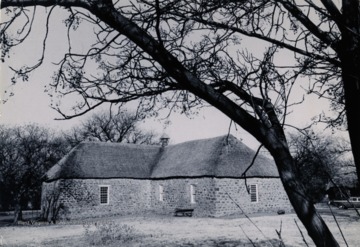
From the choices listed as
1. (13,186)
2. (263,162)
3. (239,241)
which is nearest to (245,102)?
(239,241)

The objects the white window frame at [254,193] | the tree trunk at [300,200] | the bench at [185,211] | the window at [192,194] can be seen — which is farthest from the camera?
the white window frame at [254,193]

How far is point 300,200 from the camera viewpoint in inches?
147

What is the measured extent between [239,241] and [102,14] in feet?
39.9

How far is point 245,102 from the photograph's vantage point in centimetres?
457

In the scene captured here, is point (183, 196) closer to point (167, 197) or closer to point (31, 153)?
point (167, 197)

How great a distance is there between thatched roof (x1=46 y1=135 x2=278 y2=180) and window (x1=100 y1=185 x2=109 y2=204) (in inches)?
41.2

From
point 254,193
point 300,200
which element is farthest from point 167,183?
point 300,200

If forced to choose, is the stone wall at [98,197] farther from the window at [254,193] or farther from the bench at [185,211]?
the window at [254,193]

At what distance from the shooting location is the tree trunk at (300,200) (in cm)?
364

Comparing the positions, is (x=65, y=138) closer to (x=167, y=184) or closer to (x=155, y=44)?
(x=167, y=184)

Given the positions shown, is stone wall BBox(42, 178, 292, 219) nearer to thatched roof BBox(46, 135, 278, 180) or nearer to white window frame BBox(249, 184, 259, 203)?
white window frame BBox(249, 184, 259, 203)

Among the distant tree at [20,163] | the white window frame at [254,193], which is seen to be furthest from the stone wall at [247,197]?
the distant tree at [20,163]

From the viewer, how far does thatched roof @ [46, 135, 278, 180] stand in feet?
94.8

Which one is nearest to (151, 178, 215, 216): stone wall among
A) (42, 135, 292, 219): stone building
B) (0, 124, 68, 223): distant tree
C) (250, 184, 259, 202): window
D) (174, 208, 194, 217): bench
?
(42, 135, 292, 219): stone building
